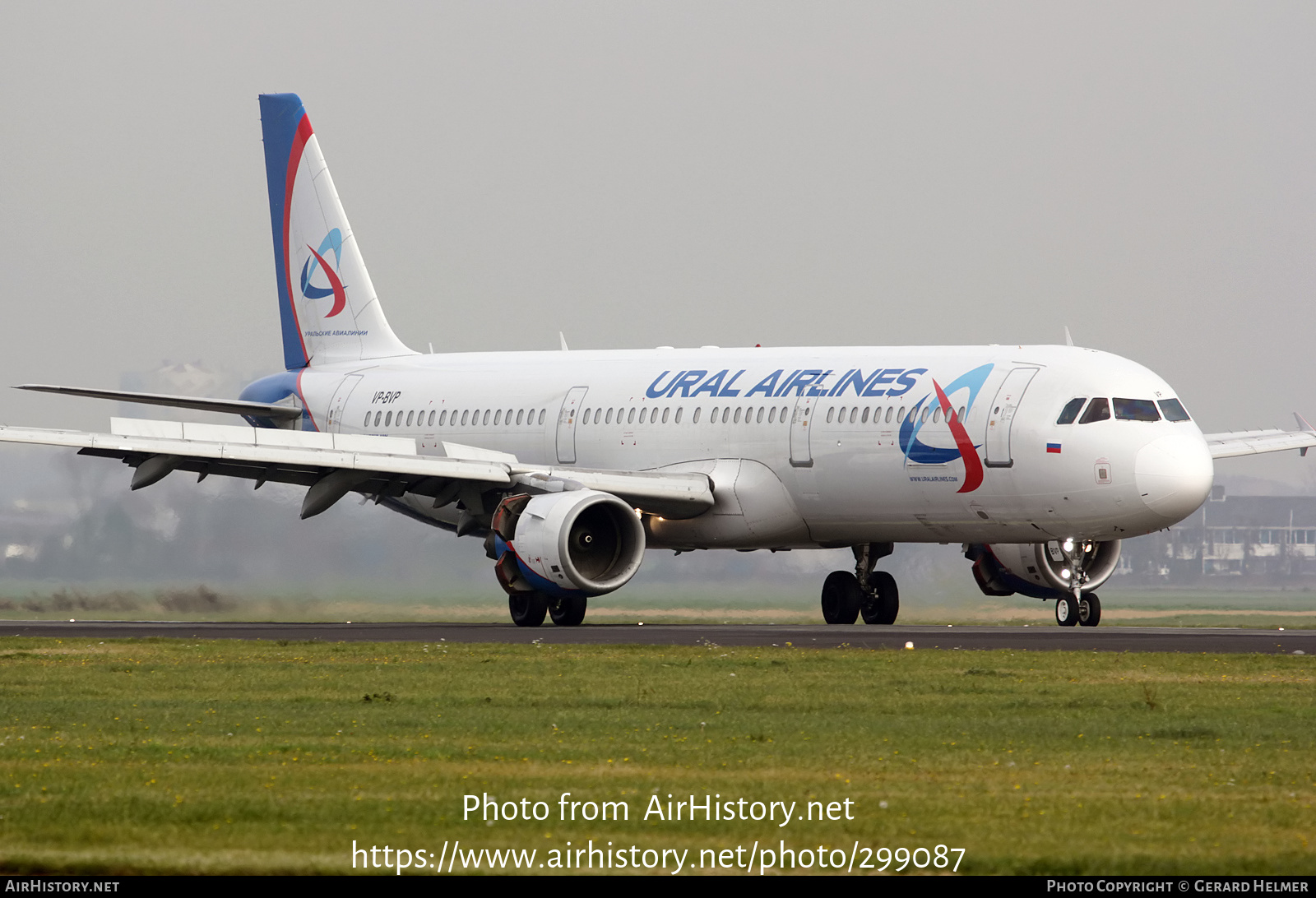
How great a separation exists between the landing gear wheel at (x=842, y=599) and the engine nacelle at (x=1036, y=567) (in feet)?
6.73

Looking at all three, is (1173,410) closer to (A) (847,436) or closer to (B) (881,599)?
(A) (847,436)

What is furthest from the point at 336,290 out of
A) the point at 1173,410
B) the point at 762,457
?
the point at 1173,410

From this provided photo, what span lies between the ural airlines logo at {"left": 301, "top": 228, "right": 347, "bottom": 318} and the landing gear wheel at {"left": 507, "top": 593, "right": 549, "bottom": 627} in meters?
11.9

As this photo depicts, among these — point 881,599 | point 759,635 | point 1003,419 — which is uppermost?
point 1003,419

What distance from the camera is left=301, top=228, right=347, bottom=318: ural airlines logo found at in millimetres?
42812

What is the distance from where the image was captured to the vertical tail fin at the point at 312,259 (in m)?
42.6

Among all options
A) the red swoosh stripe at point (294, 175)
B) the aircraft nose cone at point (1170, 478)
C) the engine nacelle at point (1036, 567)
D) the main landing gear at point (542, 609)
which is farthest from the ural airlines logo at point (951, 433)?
the red swoosh stripe at point (294, 175)

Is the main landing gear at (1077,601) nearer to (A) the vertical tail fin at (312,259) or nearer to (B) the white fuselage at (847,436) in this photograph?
(B) the white fuselage at (847,436)

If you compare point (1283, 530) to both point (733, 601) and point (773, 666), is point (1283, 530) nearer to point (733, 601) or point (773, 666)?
point (733, 601)

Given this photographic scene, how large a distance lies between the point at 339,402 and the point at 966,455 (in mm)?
15439

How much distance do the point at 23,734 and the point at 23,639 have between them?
12663 mm

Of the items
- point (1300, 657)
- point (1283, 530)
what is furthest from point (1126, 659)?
point (1283, 530)

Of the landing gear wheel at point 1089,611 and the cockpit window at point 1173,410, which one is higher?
the cockpit window at point 1173,410

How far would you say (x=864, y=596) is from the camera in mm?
35719
